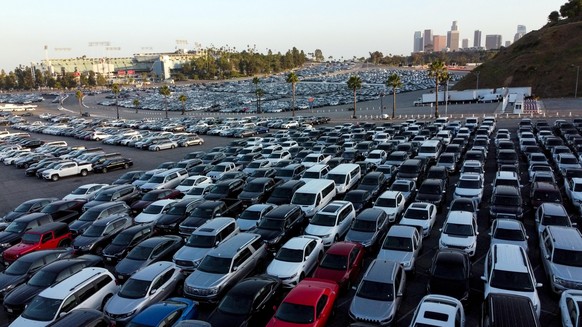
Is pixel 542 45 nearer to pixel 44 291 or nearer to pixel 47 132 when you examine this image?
pixel 47 132

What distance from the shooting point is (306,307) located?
36.7 feet

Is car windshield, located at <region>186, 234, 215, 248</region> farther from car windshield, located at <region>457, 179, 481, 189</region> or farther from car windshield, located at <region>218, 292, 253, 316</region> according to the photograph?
car windshield, located at <region>457, 179, 481, 189</region>

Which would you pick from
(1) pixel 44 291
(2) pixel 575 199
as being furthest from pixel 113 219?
(2) pixel 575 199

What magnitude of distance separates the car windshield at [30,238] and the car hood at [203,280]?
9038 millimetres

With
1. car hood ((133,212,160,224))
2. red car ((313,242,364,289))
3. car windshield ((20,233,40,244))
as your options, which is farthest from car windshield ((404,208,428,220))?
car windshield ((20,233,40,244))

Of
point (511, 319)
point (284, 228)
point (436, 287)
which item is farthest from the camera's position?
point (284, 228)

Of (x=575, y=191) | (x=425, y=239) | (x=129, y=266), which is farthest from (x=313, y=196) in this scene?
(x=575, y=191)

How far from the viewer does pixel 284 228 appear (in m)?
17.4

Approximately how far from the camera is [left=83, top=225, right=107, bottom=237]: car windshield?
61.2 feet

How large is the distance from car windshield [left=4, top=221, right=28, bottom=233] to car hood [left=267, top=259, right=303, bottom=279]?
13.4 metres

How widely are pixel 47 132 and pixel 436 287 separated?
67.8 meters

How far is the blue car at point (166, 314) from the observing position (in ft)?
36.0

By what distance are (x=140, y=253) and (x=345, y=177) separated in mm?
12262

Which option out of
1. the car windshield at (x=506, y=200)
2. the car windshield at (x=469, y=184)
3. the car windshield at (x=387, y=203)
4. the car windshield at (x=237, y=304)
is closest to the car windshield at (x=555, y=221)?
the car windshield at (x=506, y=200)
